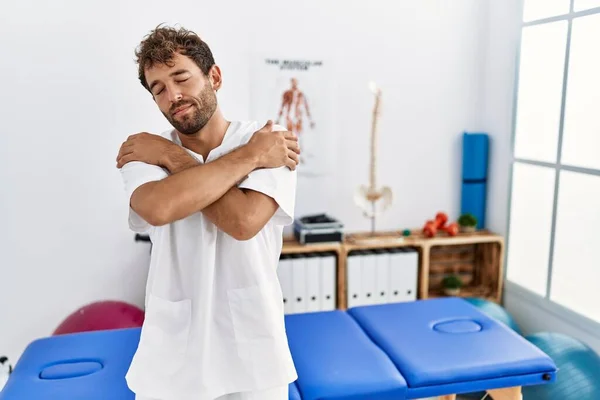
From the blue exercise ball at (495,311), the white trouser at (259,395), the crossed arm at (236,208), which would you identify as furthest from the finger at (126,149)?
Answer: the blue exercise ball at (495,311)

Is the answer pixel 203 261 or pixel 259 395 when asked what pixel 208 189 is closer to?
pixel 203 261

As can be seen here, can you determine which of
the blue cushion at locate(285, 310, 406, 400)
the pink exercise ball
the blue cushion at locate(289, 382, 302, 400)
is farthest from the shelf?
the blue cushion at locate(289, 382, 302, 400)

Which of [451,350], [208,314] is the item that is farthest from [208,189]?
[451,350]

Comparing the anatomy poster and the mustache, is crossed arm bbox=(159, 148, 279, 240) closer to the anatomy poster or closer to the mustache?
the mustache

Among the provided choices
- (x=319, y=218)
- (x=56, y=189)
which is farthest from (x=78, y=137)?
(x=319, y=218)

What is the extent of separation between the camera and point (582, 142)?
2.51m

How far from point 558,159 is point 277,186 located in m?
1.94

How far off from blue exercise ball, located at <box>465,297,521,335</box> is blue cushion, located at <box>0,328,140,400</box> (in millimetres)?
1718

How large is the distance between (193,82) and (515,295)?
2414 mm

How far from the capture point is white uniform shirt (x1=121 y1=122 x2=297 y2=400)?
48.3 inches

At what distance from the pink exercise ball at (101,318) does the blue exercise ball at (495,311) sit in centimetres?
167

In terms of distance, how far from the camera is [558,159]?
264 centimetres

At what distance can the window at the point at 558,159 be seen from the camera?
8.05ft

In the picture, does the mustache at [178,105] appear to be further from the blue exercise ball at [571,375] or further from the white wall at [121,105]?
the blue exercise ball at [571,375]
